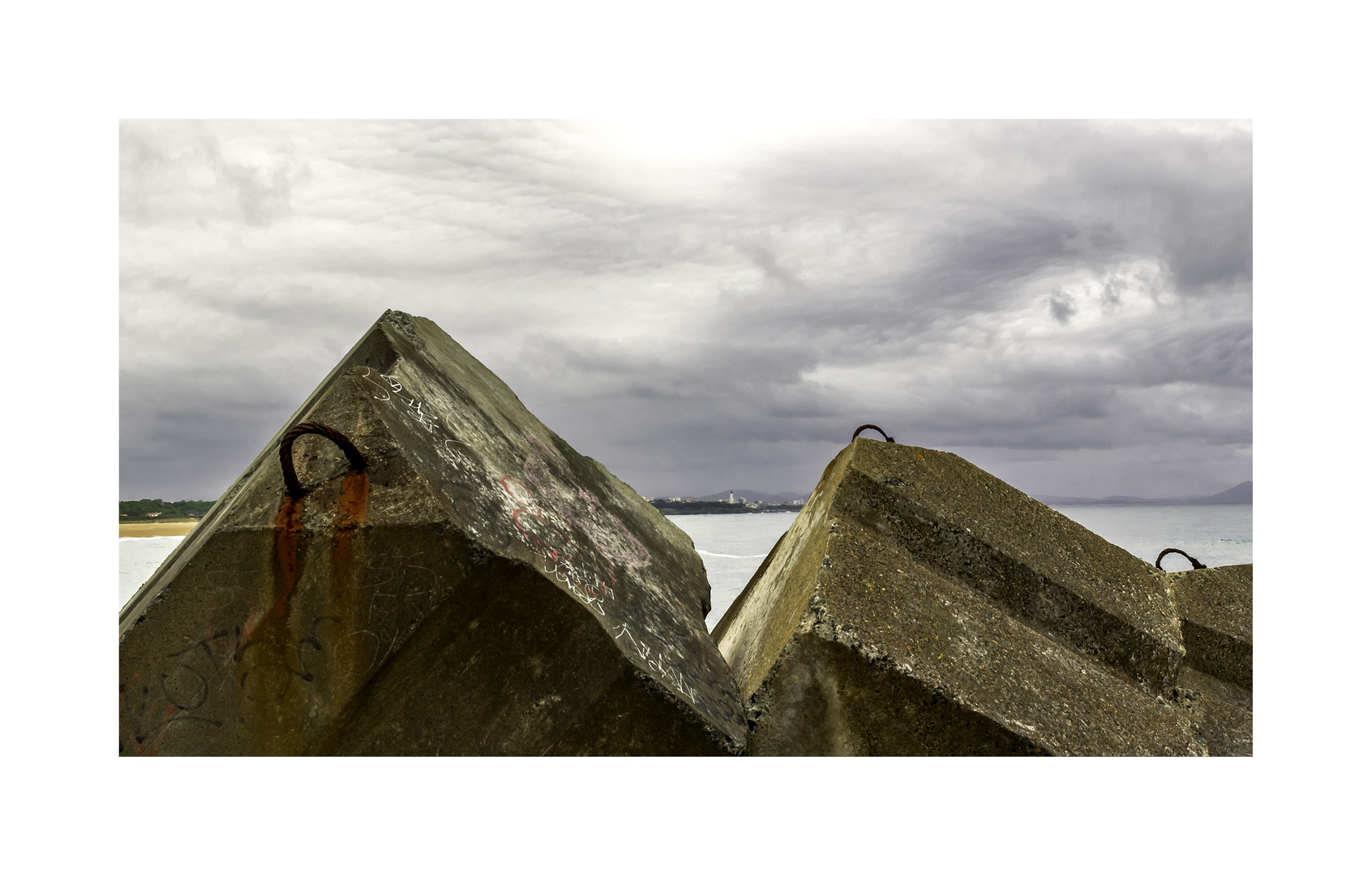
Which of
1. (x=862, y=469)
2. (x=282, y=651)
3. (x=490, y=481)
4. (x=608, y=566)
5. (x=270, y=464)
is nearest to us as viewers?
(x=282, y=651)

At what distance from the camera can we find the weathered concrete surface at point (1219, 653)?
12.8 ft

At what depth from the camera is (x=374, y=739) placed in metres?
2.64

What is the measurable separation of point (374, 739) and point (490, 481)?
0.99 metres

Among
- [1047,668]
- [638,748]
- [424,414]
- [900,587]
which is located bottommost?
[638,748]

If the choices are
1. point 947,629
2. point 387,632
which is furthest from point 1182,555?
point 387,632

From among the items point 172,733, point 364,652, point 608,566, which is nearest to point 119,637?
point 172,733

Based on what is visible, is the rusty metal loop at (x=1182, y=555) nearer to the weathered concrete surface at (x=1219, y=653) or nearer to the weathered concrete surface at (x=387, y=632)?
the weathered concrete surface at (x=1219, y=653)

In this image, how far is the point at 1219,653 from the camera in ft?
14.4

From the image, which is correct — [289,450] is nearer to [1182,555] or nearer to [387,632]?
[387,632]

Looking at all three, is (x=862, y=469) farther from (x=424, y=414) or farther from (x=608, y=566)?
(x=424, y=414)

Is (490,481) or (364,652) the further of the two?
(490,481)

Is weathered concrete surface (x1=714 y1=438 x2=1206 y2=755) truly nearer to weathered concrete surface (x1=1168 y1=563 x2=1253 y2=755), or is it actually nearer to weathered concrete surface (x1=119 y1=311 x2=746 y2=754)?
weathered concrete surface (x1=1168 y1=563 x2=1253 y2=755)

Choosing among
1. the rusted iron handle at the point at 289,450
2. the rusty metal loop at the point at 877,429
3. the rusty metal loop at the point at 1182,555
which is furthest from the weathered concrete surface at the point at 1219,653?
the rusted iron handle at the point at 289,450

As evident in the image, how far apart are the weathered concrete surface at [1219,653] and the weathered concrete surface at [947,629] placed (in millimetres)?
184
